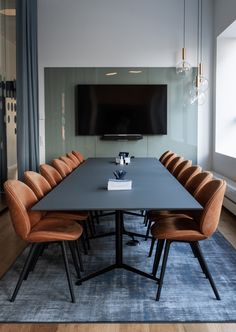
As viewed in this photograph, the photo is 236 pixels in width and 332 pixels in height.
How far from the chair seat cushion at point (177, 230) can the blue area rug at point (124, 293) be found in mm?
431

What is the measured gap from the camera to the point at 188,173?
4117 mm

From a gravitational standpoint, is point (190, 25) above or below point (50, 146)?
above

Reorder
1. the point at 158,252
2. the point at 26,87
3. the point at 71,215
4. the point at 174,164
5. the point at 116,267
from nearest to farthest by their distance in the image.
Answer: the point at 158,252, the point at 116,267, the point at 71,215, the point at 174,164, the point at 26,87

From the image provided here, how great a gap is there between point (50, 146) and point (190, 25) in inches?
135

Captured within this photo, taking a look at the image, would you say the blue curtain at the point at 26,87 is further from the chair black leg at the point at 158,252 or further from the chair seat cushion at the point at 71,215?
the chair black leg at the point at 158,252

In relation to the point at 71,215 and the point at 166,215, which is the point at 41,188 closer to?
the point at 71,215

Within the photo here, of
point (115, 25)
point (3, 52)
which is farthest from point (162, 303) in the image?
point (115, 25)

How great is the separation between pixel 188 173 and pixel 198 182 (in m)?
0.53

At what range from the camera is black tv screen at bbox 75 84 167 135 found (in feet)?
24.8

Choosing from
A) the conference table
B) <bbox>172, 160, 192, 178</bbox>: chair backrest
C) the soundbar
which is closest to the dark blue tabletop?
the conference table

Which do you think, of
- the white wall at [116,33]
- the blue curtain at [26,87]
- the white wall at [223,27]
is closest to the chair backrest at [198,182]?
the white wall at [223,27]

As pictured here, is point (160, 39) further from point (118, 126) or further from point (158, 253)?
point (158, 253)

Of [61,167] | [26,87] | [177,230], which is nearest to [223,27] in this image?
[26,87]

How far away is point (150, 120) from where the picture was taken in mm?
7656
